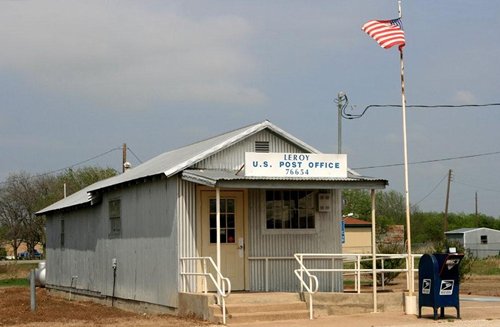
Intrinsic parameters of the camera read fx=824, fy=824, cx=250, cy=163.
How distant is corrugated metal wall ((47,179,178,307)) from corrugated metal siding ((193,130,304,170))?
3.99ft

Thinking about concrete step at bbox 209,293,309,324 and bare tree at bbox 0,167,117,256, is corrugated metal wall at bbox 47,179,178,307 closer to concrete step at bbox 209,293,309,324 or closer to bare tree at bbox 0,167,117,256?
concrete step at bbox 209,293,309,324

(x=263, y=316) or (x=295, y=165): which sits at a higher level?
(x=295, y=165)

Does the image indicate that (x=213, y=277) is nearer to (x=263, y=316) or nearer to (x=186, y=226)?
(x=186, y=226)

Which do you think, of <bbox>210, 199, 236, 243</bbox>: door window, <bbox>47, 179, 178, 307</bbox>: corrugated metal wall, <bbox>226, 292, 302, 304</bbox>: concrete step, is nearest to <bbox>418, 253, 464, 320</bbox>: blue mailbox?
<bbox>226, 292, 302, 304</bbox>: concrete step

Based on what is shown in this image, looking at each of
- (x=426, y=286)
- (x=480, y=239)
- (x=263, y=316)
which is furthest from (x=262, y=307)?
(x=480, y=239)

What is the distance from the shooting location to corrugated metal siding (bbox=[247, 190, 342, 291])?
19.5m

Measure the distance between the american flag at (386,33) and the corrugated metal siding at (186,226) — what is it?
17.3ft

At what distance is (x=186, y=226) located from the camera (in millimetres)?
18500

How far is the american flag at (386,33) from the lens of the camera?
17859 mm

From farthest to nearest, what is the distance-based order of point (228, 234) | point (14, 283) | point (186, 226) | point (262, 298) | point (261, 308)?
point (14, 283)
point (228, 234)
point (186, 226)
point (262, 298)
point (261, 308)

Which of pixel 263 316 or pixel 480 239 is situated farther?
pixel 480 239

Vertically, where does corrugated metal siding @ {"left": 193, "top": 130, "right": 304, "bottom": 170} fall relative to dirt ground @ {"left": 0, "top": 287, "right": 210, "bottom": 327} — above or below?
above

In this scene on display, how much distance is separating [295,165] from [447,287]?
4.17 m

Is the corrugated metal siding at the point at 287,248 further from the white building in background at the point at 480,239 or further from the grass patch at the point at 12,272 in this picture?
the white building in background at the point at 480,239
